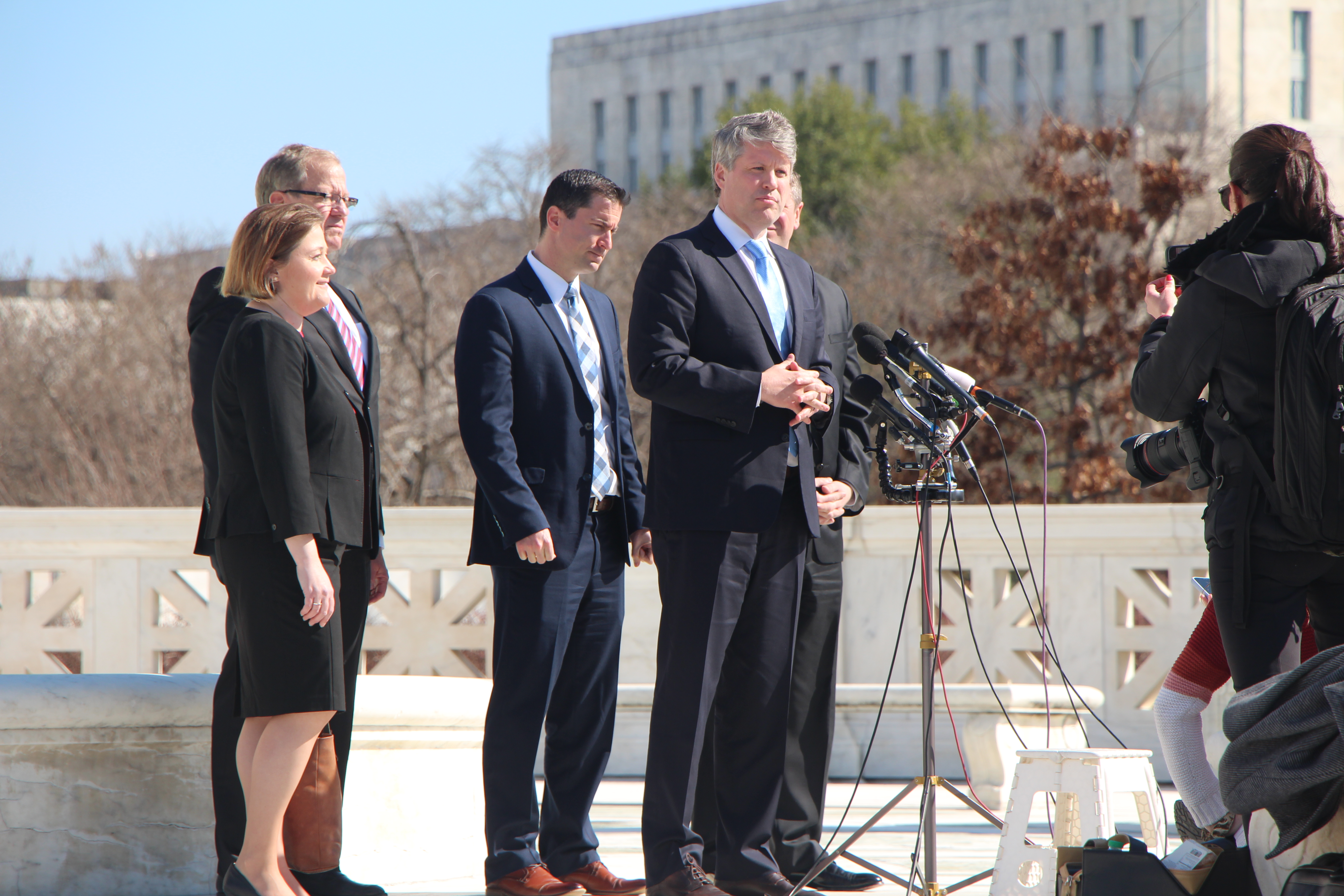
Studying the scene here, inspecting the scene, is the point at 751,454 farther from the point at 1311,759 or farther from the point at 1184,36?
the point at 1184,36

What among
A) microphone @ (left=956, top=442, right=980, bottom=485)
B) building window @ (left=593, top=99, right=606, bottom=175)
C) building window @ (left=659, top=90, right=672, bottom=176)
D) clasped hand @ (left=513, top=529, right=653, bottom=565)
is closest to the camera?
microphone @ (left=956, top=442, right=980, bottom=485)

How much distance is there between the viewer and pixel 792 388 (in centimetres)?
401

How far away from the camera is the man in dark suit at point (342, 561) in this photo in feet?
13.5

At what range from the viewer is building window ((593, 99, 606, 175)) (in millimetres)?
77250

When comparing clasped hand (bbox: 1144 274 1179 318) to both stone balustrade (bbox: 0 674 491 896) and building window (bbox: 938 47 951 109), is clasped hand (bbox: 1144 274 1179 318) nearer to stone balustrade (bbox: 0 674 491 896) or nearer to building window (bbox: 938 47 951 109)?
stone balustrade (bbox: 0 674 491 896)

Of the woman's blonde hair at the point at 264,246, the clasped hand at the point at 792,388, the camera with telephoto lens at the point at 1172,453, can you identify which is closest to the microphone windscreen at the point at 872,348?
the clasped hand at the point at 792,388

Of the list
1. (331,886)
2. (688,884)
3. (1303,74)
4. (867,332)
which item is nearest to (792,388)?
(867,332)

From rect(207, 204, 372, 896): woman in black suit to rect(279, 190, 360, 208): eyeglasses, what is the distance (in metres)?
0.58

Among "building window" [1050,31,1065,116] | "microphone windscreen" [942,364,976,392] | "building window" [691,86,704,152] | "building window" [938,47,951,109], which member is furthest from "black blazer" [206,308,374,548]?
"building window" [691,86,704,152]

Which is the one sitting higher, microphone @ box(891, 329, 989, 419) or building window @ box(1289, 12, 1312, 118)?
building window @ box(1289, 12, 1312, 118)

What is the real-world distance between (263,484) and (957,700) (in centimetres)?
427

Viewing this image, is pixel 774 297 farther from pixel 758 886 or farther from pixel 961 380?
pixel 758 886

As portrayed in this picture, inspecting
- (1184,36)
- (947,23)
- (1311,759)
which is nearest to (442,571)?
(1311,759)

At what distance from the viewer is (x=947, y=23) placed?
65.2 metres
